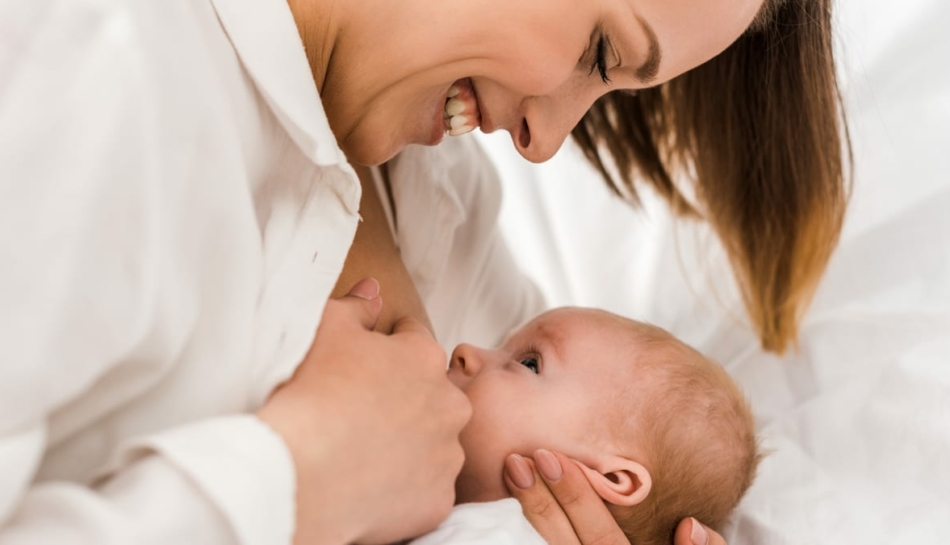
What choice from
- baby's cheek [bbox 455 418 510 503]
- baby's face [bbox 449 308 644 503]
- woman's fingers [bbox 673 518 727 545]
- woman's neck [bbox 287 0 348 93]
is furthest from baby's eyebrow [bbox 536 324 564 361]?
woman's neck [bbox 287 0 348 93]

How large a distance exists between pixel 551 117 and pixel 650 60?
15 centimetres

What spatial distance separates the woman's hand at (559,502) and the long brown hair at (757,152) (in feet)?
2.14

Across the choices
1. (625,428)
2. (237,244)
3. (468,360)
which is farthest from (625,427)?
(237,244)

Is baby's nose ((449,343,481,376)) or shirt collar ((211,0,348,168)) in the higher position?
shirt collar ((211,0,348,168))

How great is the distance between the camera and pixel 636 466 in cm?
121

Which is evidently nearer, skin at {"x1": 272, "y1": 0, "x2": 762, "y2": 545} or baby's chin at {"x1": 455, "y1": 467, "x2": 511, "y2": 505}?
skin at {"x1": 272, "y1": 0, "x2": 762, "y2": 545}

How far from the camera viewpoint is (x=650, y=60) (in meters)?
1.16

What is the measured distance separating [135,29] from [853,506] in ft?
3.61

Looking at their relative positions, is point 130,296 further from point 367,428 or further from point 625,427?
point 625,427

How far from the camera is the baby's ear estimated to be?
120 cm

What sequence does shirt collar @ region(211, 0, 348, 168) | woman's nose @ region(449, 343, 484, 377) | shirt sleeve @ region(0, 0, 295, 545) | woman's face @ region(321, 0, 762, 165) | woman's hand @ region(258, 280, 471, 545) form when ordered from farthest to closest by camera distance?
1. woman's nose @ region(449, 343, 484, 377)
2. woman's face @ region(321, 0, 762, 165)
3. shirt collar @ region(211, 0, 348, 168)
4. woman's hand @ region(258, 280, 471, 545)
5. shirt sleeve @ region(0, 0, 295, 545)

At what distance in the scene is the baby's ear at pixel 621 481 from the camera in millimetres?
1204

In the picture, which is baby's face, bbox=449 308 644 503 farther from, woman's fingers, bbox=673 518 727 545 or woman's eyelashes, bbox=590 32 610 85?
woman's eyelashes, bbox=590 32 610 85

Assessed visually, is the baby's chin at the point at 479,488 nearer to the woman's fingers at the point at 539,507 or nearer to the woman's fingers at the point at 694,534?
the woman's fingers at the point at 539,507
